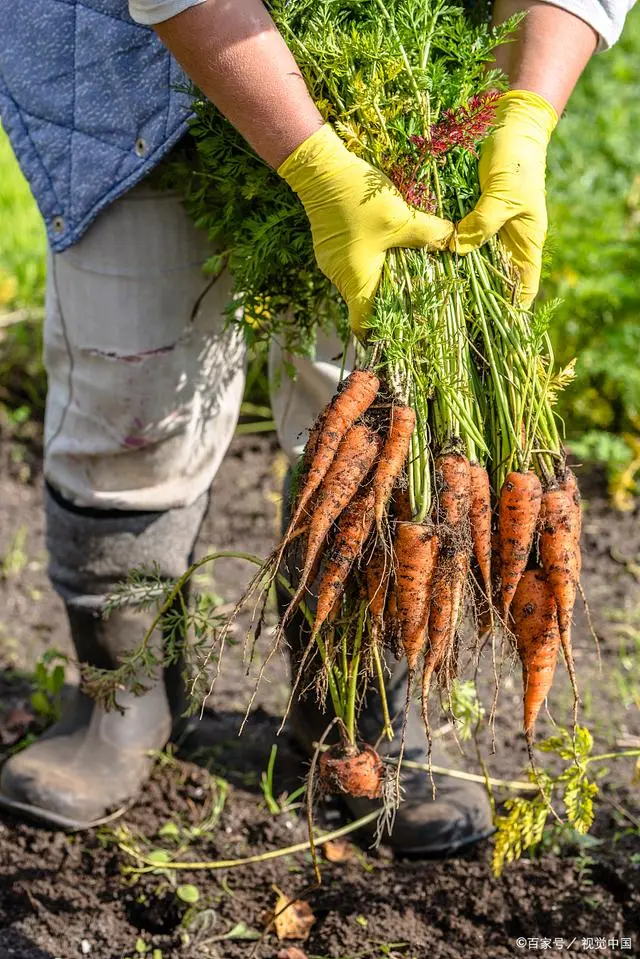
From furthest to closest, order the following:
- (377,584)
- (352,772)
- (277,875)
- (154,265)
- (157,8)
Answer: (277,875) → (154,265) → (352,772) → (377,584) → (157,8)

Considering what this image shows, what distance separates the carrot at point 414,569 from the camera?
60.1 inches

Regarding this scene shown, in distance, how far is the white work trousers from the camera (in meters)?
1.89

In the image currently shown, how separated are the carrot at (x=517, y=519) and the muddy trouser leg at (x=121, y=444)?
69 cm

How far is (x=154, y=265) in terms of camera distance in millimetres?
1900

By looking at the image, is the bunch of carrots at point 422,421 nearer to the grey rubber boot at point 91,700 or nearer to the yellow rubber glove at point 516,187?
the yellow rubber glove at point 516,187

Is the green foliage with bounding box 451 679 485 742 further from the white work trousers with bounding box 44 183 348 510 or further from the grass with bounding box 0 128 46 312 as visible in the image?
the grass with bounding box 0 128 46 312

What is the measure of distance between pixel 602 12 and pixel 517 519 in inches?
33.6

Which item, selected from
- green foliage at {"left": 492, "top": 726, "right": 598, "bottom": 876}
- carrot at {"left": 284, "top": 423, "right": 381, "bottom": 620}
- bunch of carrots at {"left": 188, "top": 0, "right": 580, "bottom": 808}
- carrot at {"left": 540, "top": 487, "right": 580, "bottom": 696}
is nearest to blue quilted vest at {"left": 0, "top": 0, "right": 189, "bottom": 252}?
bunch of carrots at {"left": 188, "top": 0, "right": 580, "bottom": 808}

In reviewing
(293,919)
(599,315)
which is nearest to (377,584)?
(293,919)

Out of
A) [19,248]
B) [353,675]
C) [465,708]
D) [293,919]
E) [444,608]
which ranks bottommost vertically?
[293,919]

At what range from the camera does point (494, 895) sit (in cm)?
197

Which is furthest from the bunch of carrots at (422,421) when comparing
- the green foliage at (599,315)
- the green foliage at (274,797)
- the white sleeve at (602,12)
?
the green foliage at (599,315)

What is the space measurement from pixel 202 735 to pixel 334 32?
60.3 inches

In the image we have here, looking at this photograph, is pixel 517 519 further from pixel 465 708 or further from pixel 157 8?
pixel 157 8
